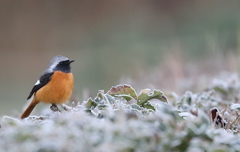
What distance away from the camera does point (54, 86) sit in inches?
132

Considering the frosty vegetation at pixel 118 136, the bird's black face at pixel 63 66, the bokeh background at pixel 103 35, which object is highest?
the bokeh background at pixel 103 35

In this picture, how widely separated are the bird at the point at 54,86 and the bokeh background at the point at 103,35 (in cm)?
325

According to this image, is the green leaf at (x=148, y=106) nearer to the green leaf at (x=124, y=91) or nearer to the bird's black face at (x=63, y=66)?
the green leaf at (x=124, y=91)

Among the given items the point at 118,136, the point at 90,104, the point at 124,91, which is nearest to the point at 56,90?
the point at 124,91

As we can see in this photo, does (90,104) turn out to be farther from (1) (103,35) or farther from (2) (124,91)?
(1) (103,35)

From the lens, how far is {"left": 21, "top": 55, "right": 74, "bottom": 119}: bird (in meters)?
3.31

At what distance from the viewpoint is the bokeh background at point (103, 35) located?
8.47 m

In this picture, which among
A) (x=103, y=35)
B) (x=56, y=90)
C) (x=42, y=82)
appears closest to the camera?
(x=56, y=90)

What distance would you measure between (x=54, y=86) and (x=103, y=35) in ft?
30.5

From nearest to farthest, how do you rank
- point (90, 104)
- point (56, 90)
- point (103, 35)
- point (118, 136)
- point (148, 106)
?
1. point (118, 136)
2. point (90, 104)
3. point (148, 106)
4. point (56, 90)
5. point (103, 35)

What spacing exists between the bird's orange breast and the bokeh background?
331 centimetres

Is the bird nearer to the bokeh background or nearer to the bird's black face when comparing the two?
the bird's black face

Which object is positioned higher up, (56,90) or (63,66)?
(63,66)

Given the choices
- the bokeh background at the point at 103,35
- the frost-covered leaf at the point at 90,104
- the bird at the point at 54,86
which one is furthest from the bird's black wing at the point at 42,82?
the bokeh background at the point at 103,35
